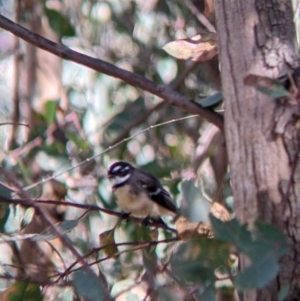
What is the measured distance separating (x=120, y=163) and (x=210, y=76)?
855 millimetres

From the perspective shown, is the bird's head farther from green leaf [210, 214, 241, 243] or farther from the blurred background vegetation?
green leaf [210, 214, 241, 243]

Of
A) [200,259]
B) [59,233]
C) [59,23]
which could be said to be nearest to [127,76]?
[200,259]

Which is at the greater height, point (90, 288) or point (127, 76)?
point (127, 76)

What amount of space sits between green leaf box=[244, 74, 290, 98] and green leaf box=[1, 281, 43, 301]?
917 millimetres

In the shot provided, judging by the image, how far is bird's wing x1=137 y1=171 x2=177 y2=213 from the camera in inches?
139

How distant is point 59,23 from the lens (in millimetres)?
3963

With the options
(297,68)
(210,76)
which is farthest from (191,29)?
(297,68)

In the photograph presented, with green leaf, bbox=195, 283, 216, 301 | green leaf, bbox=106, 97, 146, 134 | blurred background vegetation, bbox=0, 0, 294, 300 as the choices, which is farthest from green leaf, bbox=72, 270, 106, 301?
green leaf, bbox=106, 97, 146, 134

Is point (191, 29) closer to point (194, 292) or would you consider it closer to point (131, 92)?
point (131, 92)

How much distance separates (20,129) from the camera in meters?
4.72

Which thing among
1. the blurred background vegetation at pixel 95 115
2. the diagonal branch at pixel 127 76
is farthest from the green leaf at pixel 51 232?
the blurred background vegetation at pixel 95 115

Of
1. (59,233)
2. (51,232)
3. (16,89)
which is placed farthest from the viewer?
(16,89)

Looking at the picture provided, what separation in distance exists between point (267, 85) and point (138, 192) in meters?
2.31

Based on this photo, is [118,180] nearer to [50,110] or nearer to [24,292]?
[50,110]
